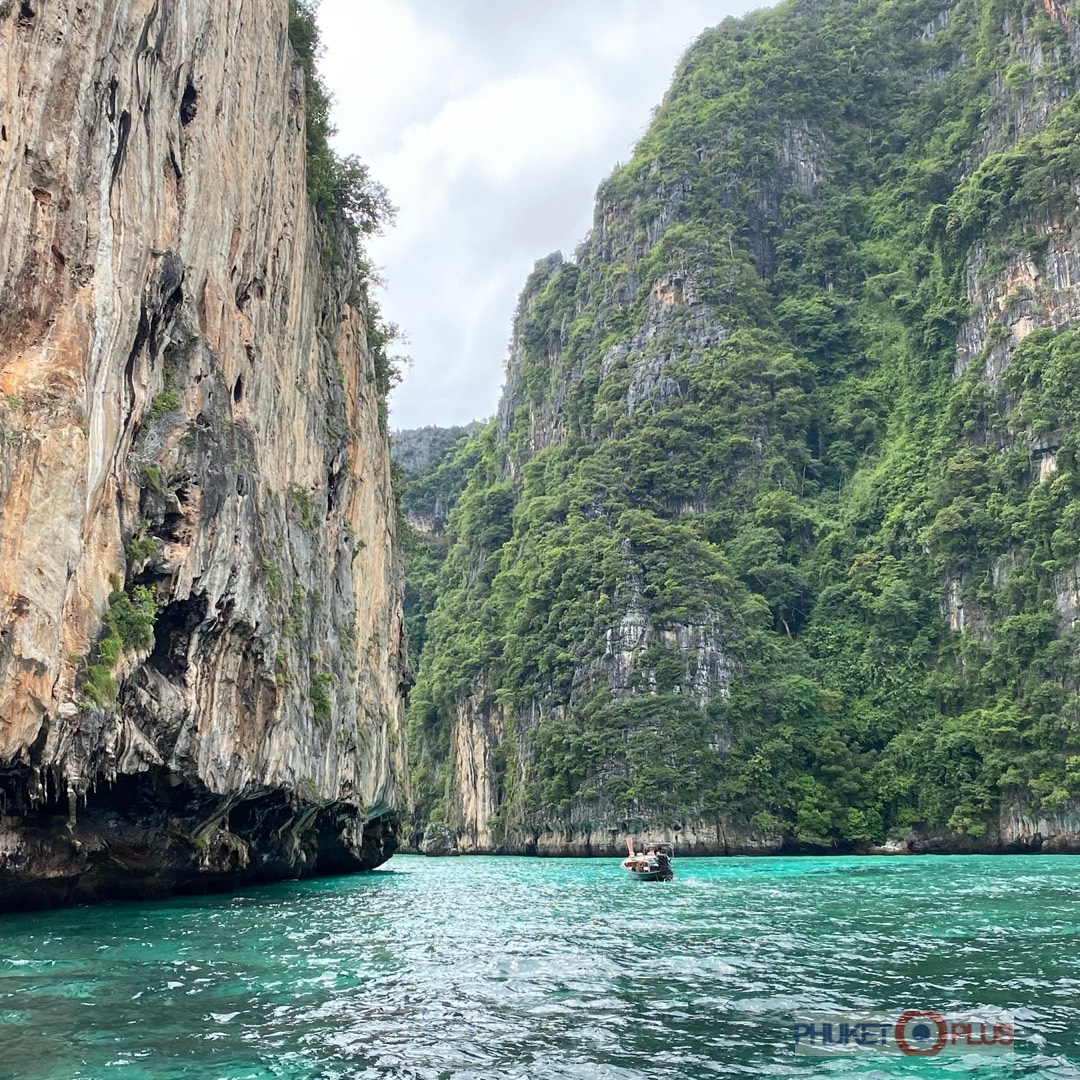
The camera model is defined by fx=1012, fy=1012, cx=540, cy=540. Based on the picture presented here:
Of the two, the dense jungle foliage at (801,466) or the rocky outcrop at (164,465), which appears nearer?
the rocky outcrop at (164,465)

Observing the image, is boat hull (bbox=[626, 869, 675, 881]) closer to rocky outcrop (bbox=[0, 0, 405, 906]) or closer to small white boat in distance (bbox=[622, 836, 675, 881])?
small white boat in distance (bbox=[622, 836, 675, 881])

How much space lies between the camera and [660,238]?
95.6 m

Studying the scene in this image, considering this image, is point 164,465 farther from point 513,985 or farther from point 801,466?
point 801,466

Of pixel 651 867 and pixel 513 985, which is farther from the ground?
pixel 513 985

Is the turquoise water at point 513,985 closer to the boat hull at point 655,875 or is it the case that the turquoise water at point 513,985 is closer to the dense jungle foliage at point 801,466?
the boat hull at point 655,875

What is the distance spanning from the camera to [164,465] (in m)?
18.9

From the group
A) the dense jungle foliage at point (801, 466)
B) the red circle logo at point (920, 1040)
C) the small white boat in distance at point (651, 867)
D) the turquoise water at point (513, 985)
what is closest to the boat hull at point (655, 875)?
the small white boat in distance at point (651, 867)

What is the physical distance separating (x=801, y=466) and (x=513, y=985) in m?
74.0

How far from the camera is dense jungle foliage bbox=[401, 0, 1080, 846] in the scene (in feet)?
194

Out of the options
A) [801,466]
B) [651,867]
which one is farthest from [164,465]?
[801,466]

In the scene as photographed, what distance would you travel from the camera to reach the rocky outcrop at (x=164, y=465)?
14.0 meters

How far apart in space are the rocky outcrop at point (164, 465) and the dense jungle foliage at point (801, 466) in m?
35.0

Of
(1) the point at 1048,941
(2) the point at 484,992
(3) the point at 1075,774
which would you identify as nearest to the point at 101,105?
(2) the point at 484,992

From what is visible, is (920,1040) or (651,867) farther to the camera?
(651,867)
